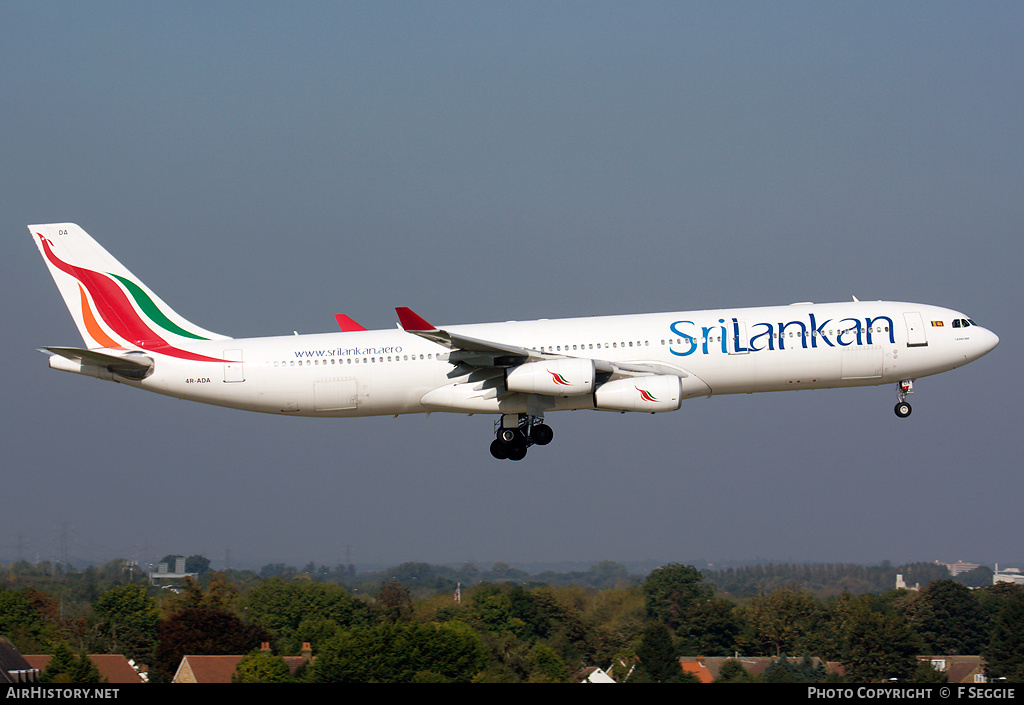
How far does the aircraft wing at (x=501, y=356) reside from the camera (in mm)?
36531

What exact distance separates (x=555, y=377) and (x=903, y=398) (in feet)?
47.2

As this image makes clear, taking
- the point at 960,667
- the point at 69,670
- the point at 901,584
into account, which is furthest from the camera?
the point at 901,584

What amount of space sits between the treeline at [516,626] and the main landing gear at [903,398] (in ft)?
70.7

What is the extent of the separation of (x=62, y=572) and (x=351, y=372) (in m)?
63.5

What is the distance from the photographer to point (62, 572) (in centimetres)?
9069

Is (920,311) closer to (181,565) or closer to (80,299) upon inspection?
(80,299)

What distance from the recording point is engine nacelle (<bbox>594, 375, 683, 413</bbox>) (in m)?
37.2

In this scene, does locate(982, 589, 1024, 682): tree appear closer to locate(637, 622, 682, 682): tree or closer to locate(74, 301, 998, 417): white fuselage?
locate(637, 622, 682, 682): tree

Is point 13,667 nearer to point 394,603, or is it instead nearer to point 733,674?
point 394,603

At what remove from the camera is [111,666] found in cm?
5912

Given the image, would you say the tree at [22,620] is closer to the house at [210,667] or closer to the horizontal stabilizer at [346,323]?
the house at [210,667]

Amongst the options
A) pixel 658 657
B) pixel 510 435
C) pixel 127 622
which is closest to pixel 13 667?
pixel 127 622

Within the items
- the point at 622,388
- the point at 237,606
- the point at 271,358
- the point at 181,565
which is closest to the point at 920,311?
the point at 622,388

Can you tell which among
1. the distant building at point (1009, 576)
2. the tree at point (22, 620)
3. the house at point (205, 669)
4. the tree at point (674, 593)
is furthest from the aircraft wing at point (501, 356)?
the distant building at point (1009, 576)
